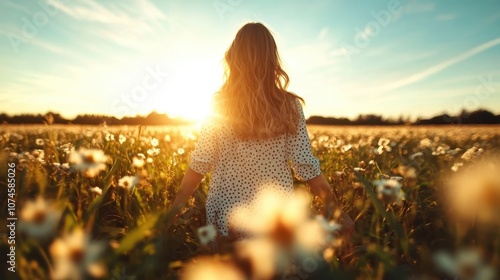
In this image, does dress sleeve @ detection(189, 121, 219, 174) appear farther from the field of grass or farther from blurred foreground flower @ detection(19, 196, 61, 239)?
blurred foreground flower @ detection(19, 196, 61, 239)

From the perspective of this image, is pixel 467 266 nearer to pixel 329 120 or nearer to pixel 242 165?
pixel 242 165

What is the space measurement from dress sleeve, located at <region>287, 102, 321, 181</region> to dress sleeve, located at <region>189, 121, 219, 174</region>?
0.54m

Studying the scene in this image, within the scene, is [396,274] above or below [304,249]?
below

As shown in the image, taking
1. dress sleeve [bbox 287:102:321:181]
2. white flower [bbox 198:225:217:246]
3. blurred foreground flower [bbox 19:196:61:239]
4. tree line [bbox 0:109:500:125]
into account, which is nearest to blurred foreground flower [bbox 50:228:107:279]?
blurred foreground flower [bbox 19:196:61:239]

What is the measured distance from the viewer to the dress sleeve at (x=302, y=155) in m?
2.76

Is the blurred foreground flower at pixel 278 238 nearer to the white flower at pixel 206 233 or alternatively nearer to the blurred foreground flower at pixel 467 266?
the blurred foreground flower at pixel 467 266

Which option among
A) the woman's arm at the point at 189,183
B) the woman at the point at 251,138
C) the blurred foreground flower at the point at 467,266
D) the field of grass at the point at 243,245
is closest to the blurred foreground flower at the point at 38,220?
the field of grass at the point at 243,245

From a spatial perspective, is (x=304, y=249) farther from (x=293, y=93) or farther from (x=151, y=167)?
(x=151, y=167)

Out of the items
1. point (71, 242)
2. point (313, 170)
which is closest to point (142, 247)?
point (71, 242)

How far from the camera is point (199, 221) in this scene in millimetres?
3062

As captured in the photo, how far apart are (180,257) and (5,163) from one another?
1.85 meters

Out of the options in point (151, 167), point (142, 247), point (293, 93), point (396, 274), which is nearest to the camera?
point (396, 274)

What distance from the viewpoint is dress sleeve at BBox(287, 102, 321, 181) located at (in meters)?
2.76

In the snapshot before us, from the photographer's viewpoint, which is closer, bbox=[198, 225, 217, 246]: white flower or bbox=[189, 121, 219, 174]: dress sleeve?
bbox=[198, 225, 217, 246]: white flower
